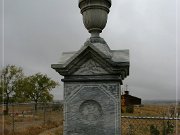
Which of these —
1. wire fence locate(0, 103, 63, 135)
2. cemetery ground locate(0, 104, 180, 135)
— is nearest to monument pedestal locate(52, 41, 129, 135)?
cemetery ground locate(0, 104, 180, 135)

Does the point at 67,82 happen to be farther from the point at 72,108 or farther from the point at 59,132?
the point at 59,132

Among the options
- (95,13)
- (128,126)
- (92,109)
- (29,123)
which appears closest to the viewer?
(92,109)

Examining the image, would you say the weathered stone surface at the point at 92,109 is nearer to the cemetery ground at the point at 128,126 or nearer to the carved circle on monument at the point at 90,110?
the carved circle on monument at the point at 90,110

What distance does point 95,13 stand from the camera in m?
3.27

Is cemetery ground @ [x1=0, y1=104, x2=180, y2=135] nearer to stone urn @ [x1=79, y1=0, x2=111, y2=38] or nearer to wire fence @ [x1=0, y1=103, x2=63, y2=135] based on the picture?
wire fence @ [x1=0, y1=103, x2=63, y2=135]

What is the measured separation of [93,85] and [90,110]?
0.97 feet

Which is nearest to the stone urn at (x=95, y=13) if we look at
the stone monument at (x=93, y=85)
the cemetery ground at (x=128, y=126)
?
the stone monument at (x=93, y=85)

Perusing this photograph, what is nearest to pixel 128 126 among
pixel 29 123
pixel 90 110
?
pixel 29 123

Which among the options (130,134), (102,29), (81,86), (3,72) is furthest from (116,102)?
(3,72)

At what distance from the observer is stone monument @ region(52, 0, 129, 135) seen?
3117 mm

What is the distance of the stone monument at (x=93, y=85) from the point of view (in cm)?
312

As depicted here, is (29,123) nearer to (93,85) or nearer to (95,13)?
(93,85)

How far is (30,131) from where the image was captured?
1504 centimetres

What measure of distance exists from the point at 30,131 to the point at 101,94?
42.0 feet
